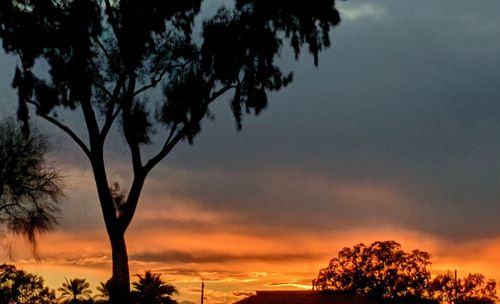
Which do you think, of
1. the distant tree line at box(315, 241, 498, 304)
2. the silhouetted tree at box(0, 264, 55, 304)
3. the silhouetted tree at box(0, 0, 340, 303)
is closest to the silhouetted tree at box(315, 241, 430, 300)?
the distant tree line at box(315, 241, 498, 304)

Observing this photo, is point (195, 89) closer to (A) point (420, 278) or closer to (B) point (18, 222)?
(B) point (18, 222)

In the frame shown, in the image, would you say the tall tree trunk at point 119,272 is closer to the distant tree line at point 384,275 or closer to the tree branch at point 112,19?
the tree branch at point 112,19

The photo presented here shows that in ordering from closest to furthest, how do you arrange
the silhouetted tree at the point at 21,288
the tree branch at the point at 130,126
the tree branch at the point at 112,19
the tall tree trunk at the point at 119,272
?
the tall tree trunk at the point at 119,272
the tree branch at the point at 130,126
the tree branch at the point at 112,19
the silhouetted tree at the point at 21,288

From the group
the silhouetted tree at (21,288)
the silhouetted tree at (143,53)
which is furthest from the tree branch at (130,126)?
the silhouetted tree at (21,288)

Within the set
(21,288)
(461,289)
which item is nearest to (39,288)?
(21,288)

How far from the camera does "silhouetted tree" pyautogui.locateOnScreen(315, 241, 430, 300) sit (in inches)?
3233

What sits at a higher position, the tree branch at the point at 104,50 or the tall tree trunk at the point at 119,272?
the tree branch at the point at 104,50

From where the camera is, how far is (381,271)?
82875 millimetres

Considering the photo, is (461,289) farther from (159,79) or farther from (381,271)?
(159,79)

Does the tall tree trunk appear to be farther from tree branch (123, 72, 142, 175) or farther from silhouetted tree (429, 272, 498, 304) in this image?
silhouetted tree (429, 272, 498, 304)

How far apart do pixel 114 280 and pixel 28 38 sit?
1013 centimetres

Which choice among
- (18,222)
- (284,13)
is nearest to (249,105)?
(284,13)

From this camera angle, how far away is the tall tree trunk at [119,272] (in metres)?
30.7

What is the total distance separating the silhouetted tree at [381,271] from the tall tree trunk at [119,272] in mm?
52537
